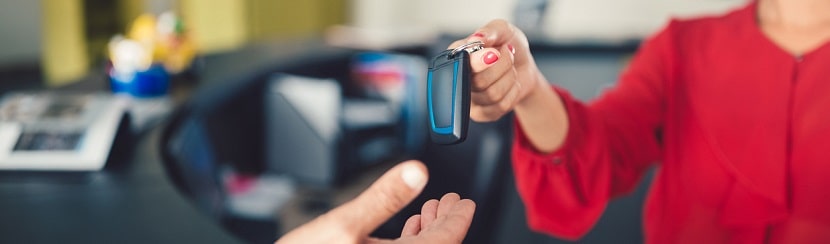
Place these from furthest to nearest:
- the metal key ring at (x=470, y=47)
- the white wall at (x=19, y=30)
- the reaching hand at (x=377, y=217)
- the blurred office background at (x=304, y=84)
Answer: the white wall at (x=19, y=30), the blurred office background at (x=304, y=84), the metal key ring at (x=470, y=47), the reaching hand at (x=377, y=217)

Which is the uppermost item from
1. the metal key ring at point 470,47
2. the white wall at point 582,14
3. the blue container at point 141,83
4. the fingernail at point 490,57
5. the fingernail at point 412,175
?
the metal key ring at point 470,47

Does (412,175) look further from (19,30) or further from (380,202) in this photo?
(19,30)

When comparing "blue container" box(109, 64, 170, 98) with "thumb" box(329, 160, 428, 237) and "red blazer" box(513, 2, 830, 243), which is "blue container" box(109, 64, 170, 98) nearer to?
"red blazer" box(513, 2, 830, 243)

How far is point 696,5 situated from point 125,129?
9.80 feet

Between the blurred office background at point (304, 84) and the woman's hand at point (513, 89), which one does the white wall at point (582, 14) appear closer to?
the blurred office background at point (304, 84)

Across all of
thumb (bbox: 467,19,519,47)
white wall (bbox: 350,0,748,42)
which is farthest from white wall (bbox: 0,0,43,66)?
thumb (bbox: 467,19,519,47)

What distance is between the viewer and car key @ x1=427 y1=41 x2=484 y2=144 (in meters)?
0.48

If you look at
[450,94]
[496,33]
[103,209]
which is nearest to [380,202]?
[450,94]

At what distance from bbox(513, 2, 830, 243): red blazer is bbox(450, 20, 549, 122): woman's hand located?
137 mm

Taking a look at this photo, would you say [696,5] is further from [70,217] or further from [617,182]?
[70,217]

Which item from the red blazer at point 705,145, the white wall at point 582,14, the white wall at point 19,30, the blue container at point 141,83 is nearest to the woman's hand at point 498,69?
the red blazer at point 705,145

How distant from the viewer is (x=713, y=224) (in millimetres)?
820

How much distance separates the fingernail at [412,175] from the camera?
40 cm

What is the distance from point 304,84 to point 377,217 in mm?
1986
